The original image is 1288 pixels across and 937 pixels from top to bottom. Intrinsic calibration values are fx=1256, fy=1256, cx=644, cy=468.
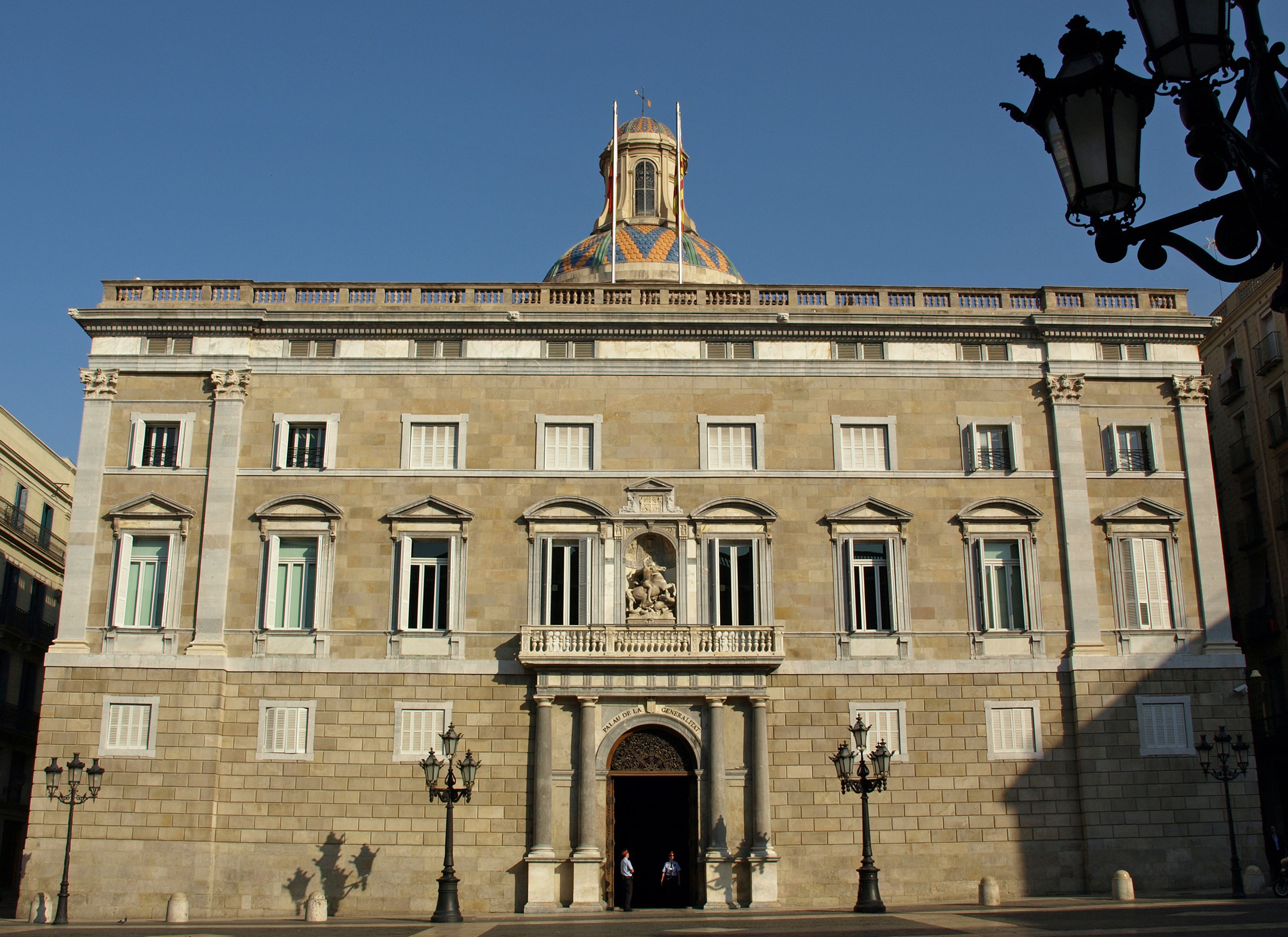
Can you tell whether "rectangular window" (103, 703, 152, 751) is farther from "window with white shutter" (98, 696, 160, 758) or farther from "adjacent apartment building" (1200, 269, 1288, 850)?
"adjacent apartment building" (1200, 269, 1288, 850)

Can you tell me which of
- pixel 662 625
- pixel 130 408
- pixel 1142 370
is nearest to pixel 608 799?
pixel 662 625

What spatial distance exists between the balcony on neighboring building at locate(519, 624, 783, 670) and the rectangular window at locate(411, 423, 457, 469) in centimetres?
500

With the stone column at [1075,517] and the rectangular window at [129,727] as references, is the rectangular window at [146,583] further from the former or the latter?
the stone column at [1075,517]

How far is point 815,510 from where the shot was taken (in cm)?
3141

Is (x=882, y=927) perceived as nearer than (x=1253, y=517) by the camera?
Yes

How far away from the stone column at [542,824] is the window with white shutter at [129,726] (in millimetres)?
8910

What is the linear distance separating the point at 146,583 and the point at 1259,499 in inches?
1323

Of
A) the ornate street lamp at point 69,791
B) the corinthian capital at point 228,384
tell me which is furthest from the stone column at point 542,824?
the corinthian capital at point 228,384

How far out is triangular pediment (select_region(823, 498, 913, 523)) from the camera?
103 feet

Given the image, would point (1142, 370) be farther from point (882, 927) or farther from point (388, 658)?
point (388, 658)

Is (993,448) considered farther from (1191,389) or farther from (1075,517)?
(1191,389)

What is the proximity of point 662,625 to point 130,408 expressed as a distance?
1451 centimetres

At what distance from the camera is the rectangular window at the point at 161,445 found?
31547 mm

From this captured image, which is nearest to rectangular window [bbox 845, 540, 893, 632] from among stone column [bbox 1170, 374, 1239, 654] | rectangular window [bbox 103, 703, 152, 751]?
stone column [bbox 1170, 374, 1239, 654]
